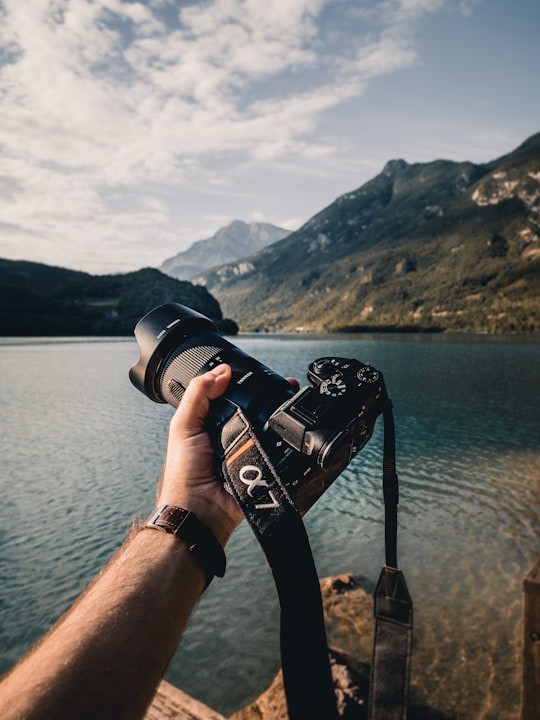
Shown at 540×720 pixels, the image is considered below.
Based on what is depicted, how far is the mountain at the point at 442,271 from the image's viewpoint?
113488mm

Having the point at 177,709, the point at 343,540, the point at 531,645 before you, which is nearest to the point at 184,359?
the point at 531,645

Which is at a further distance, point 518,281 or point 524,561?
point 518,281

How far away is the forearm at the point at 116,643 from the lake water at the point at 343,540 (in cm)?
424

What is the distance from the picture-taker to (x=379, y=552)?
7062 mm

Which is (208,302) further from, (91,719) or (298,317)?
(91,719)

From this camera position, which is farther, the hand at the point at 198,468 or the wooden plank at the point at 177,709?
the wooden plank at the point at 177,709

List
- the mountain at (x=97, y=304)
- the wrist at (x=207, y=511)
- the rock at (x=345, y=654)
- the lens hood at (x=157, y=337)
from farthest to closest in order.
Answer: the mountain at (x=97, y=304)
the rock at (x=345, y=654)
the lens hood at (x=157, y=337)
the wrist at (x=207, y=511)

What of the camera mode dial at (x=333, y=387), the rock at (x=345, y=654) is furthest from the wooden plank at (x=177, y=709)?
the camera mode dial at (x=333, y=387)

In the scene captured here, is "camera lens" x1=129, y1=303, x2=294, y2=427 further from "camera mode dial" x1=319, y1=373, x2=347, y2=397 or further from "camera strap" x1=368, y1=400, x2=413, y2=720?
"camera strap" x1=368, y1=400, x2=413, y2=720

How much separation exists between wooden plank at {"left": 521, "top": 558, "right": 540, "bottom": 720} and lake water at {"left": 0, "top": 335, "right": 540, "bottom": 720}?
6.84ft

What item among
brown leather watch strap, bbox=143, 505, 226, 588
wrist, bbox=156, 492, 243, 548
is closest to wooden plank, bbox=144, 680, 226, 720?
wrist, bbox=156, 492, 243, 548

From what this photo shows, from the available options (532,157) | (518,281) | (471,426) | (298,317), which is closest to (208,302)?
(298,317)

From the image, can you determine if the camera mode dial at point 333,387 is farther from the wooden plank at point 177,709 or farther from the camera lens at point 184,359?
the wooden plank at point 177,709

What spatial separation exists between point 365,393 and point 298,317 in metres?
163
